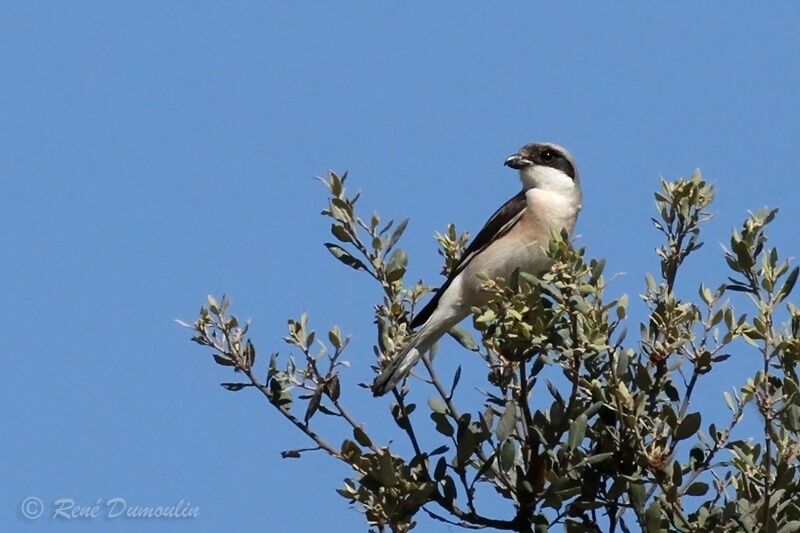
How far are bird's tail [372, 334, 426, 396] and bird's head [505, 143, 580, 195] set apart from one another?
227cm

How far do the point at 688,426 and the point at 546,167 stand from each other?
9.78ft

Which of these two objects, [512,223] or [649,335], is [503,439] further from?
[512,223]

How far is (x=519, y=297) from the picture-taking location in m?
3.62

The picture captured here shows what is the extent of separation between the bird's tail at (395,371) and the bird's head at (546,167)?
2274 millimetres

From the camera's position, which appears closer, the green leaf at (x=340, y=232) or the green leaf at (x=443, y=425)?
the green leaf at (x=443, y=425)

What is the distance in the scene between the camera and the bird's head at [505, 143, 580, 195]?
20.5 feet

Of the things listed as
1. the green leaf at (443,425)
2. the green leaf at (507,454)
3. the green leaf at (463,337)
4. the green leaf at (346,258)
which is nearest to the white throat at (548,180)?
the green leaf at (463,337)

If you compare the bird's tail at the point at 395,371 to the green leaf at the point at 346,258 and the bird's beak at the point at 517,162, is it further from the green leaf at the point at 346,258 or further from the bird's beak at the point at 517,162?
the bird's beak at the point at 517,162

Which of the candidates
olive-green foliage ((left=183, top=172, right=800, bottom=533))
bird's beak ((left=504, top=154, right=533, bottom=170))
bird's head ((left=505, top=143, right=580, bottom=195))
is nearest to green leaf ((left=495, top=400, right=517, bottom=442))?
olive-green foliage ((left=183, top=172, right=800, bottom=533))

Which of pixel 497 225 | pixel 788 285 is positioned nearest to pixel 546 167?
pixel 497 225

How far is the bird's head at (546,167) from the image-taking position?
6258 millimetres

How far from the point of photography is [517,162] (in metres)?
6.47

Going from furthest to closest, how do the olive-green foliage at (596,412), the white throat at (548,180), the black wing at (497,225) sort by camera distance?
the white throat at (548,180), the black wing at (497,225), the olive-green foliage at (596,412)

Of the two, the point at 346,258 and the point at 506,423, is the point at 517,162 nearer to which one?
the point at 346,258
